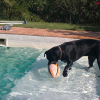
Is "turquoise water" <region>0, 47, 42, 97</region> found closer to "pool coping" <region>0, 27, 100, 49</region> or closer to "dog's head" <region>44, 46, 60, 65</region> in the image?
"pool coping" <region>0, 27, 100, 49</region>

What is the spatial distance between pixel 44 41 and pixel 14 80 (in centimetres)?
271

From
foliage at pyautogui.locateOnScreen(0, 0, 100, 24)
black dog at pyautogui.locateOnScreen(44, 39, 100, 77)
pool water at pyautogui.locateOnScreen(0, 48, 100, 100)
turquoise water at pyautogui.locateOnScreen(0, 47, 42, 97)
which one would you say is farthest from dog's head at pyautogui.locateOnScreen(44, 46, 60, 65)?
foliage at pyautogui.locateOnScreen(0, 0, 100, 24)

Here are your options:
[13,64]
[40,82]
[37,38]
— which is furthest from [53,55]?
[37,38]

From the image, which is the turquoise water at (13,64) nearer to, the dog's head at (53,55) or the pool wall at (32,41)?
the pool wall at (32,41)

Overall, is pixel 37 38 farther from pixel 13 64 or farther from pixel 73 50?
pixel 73 50

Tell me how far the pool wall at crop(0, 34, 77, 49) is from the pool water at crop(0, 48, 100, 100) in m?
0.99

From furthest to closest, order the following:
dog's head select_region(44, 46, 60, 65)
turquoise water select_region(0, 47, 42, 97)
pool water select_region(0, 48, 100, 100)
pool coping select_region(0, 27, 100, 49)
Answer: pool coping select_region(0, 27, 100, 49)
turquoise water select_region(0, 47, 42, 97)
dog's head select_region(44, 46, 60, 65)
pool water select_region(0, 48, 100, 100)

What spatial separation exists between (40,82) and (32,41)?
2.90m

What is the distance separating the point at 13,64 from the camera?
17.1 feet

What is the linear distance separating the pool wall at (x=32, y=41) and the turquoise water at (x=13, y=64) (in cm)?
29

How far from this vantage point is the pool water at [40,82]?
342cm

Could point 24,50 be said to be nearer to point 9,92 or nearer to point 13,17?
point 9,92

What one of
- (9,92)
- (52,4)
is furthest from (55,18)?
(9,92)

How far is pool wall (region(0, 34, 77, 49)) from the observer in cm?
644
